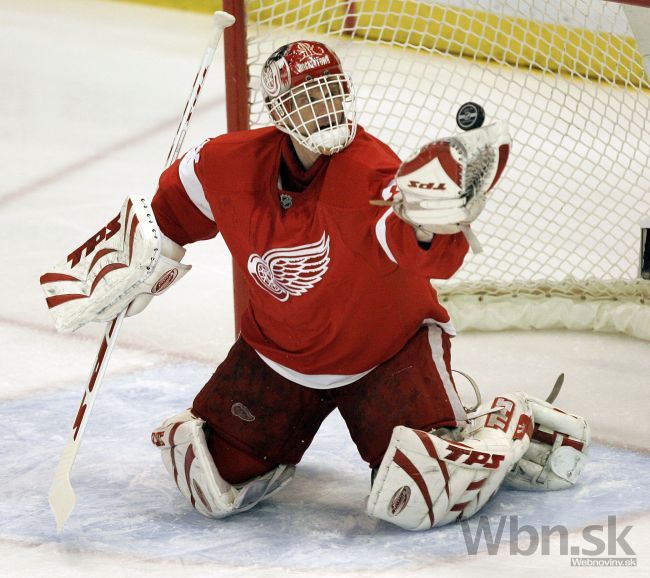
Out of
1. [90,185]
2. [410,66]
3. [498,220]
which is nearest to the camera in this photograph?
[410,66]

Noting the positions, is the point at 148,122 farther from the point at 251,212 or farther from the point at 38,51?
the point at 251,212

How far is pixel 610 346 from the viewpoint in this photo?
3408 millimetres

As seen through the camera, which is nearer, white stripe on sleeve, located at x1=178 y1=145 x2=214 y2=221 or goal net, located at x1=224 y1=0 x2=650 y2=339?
white stripe on sleeve, located at x1=178 y1=145 x2=214 y2=221

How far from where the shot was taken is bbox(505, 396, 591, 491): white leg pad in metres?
2.52

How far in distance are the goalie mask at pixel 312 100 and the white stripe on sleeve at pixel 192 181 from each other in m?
0.27

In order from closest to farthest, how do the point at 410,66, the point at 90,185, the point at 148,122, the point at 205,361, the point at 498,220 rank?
the point at 205,361 < the point at 410,66 < the point at 498,220 < the point at 90,185 < the point at 148,122

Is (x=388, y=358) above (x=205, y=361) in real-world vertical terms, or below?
above

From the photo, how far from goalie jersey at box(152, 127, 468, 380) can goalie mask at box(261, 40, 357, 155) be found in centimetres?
5

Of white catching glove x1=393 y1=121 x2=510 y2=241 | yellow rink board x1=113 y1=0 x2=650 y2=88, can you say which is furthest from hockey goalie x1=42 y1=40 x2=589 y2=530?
yellow rink board x1=113 y1=0 x2=650 y2=88

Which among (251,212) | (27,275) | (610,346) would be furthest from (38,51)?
(251,212)

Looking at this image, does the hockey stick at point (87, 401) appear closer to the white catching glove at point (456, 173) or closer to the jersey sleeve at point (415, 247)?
the jersey sleeve at point (415, 247)

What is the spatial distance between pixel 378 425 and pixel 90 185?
254cm

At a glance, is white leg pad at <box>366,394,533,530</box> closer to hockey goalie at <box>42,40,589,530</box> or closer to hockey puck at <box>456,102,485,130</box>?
hockey goalie at <box>42,40,589,530</box>

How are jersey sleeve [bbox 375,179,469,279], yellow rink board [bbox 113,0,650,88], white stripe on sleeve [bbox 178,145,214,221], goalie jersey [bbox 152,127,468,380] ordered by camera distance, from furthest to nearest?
1. yellow rink board [bbox 113,0,650,88]
2. white stripe on sleeve [bbox 178,145,214,221]
3. goalie jersey [bbox 152,127,468,380]
4. jersey sleeve [bbox 375,179,469,279]
